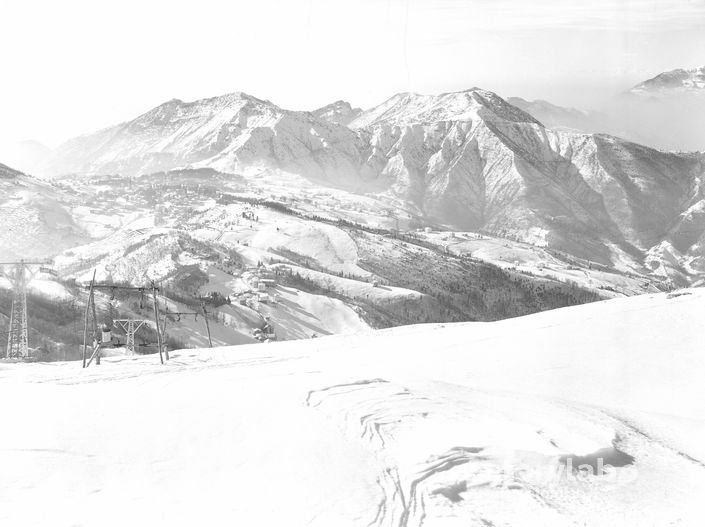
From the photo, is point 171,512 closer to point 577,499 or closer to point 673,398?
point 577,499

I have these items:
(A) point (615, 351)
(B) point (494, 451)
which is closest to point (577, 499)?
(B) point (494, 451)

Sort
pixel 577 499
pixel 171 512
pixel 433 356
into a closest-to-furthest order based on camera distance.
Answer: pixel 171 512 → pixel 577 499 → pixel 433 356

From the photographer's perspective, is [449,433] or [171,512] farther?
[449,433]

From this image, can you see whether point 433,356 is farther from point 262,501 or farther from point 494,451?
point 262,501

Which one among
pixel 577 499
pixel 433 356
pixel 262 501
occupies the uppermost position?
pixel 262 501

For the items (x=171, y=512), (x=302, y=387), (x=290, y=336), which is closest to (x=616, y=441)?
(x=302, y=387)

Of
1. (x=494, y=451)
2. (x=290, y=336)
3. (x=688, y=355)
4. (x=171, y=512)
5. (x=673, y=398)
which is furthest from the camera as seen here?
(x=290, y=336)

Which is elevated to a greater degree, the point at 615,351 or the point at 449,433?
the point at 449,433
